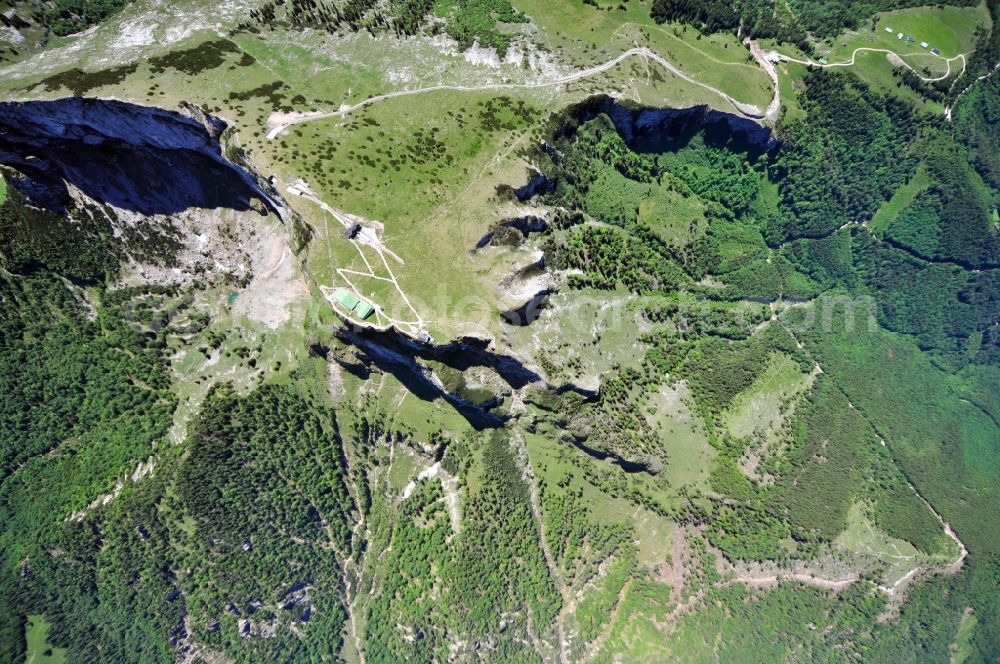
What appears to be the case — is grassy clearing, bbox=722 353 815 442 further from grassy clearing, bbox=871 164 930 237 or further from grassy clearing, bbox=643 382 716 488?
grassy clearing, bbox=871 164 930 237

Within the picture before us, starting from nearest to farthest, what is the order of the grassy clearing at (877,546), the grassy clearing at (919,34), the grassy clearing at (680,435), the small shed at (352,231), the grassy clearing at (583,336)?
the small shed at (352,231), the grassy clearing at (583,336), the grassy clearing at (680,435), the grassy clearing at (877,546), the grassy clearing at (919,34)

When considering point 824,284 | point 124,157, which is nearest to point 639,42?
point 824,284

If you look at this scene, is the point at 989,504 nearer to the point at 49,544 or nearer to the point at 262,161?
the point at 262,161

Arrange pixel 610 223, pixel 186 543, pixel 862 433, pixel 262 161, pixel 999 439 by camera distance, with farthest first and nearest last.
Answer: pixel 999 439 < pixel 862 433 < pixel 610 223 < pixel 186 543 < pixel 262 161

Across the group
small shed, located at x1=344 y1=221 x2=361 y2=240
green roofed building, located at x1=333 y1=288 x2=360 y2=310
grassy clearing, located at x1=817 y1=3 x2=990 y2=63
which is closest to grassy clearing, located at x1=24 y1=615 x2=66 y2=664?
green roofed building, located at x1=333 y1=288 x2=360 y2=310

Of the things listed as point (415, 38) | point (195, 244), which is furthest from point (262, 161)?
point (415, 38)

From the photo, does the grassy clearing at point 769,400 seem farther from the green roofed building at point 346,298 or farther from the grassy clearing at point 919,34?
the green roofed building at point 346,298

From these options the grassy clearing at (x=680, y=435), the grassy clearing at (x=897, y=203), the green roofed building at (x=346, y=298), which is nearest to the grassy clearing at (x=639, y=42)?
the grassy clearing at (x=897, y=203)
